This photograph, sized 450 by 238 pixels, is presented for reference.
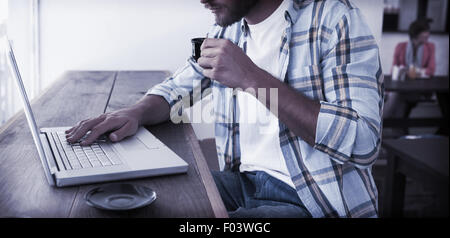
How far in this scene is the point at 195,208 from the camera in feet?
2.13

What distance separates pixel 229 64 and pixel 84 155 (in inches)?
12.2

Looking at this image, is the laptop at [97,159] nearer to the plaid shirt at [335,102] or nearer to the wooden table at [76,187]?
the wooden table at [76,187]

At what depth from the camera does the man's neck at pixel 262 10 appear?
1125 mm

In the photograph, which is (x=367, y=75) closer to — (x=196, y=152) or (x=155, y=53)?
(x=196, y=152)

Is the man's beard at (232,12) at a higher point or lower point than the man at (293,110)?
higher

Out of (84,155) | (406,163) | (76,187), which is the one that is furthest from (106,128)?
(406,163)

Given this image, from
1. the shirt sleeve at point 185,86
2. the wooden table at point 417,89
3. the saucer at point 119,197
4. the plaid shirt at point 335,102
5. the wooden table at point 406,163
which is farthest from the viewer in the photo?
the wooden table at point 417,89

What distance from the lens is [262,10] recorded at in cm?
114

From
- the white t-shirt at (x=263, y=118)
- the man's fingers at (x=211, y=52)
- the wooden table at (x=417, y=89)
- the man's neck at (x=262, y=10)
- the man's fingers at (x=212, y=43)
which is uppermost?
the man's neck at (x=262, y=10)

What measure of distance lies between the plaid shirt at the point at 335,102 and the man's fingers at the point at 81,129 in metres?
0.40

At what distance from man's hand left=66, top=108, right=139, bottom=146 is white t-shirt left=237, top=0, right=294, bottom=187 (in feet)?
0.93

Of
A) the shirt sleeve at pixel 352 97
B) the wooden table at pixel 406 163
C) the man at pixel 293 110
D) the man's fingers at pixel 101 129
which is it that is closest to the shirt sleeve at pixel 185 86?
the man at pixel 293 110

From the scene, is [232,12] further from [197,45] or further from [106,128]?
[106,128]
